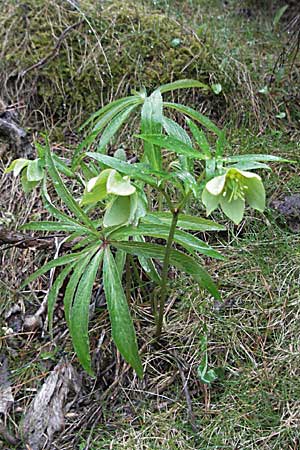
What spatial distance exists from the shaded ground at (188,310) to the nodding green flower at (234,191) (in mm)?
516

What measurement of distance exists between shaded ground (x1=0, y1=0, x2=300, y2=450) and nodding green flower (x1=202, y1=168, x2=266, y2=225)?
0.52m

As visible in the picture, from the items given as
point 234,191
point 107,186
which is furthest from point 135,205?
point 234,191

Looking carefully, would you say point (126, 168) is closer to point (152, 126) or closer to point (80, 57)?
point (152, 126)

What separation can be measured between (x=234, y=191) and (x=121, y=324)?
390mm

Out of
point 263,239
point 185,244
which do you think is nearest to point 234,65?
point 263,239

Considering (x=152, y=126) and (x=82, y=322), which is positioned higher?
(x=152, y=126)

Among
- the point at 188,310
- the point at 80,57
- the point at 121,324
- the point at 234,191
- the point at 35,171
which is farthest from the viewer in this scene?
the point at 80,57

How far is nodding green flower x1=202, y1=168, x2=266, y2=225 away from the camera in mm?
942

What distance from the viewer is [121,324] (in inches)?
44.6

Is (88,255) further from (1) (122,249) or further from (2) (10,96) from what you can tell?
(2) (10,96)

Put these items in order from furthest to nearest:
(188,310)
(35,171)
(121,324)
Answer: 1. (188,310)
2. (35,171)
3. (121,324)

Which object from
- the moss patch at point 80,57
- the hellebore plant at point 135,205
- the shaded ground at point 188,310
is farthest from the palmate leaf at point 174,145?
the moss patch at point 80,57

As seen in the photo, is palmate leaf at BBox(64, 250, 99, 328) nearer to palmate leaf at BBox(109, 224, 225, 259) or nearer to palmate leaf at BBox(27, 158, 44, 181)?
palmate leaf at BBox(109, 224, 225, 259)

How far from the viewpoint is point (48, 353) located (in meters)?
1.45
